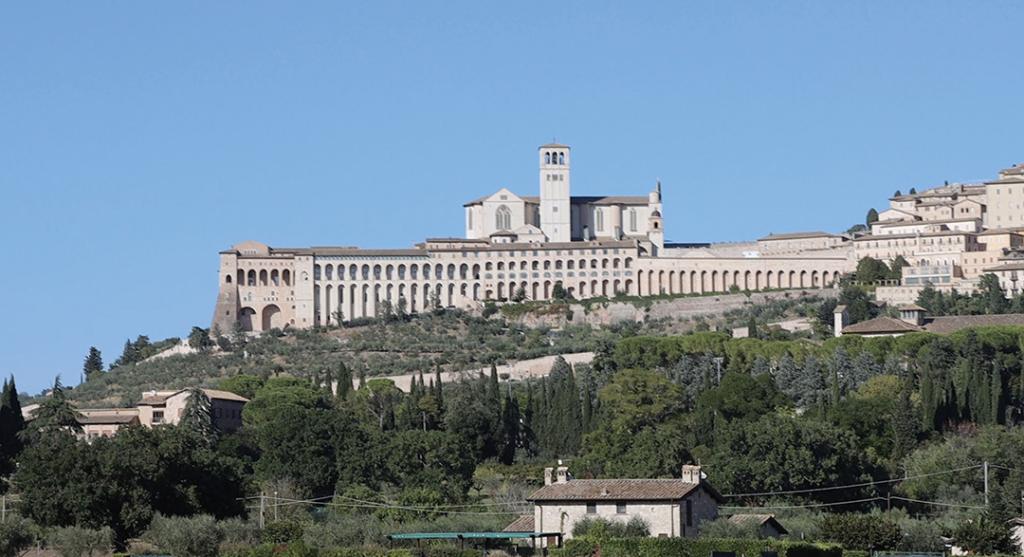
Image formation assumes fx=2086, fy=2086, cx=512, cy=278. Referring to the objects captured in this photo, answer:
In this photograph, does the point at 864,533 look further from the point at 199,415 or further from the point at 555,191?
the point at 555,191

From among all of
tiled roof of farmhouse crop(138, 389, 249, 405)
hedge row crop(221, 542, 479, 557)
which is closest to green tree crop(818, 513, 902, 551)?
hedge row crop(221, 542, 479, 557)

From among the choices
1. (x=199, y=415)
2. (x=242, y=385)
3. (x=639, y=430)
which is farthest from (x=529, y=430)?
(x=242, y=385)

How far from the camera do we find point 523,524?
1946 inches

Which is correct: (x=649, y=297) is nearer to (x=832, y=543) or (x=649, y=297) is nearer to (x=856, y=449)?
(x=856, y=449)

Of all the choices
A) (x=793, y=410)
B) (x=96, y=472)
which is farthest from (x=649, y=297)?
(x=96, y=472)

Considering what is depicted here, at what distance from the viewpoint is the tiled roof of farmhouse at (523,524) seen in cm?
4894

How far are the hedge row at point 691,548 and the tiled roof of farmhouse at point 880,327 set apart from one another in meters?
52.6

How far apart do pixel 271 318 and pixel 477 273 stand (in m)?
12.3

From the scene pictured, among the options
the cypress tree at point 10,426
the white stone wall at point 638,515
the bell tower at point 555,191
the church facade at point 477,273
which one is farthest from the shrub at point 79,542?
the bell tower at point 555,191

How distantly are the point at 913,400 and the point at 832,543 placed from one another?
34075 millimetres

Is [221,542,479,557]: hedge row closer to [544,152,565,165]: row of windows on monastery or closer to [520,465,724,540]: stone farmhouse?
[520,465,724,540]: stone farmhouse

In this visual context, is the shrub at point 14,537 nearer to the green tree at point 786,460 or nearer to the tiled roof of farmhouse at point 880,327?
the green tree at point 786,460

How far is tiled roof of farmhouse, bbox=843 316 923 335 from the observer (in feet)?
314

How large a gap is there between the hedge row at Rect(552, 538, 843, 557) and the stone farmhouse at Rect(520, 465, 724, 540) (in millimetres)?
2181
